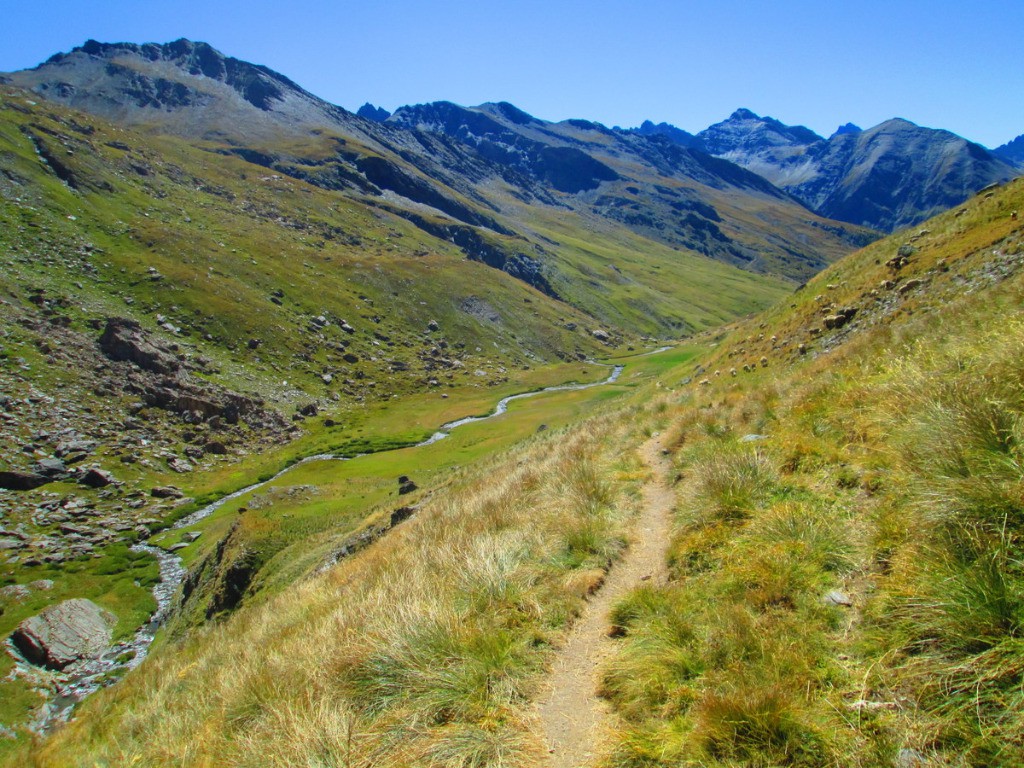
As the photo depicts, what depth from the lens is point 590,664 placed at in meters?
5.45

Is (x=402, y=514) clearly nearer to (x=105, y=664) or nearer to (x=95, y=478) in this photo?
(x=105, y=664)

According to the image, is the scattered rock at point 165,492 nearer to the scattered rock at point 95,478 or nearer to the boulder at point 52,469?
the scattered rock at point 95,478

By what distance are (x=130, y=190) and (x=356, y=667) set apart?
5172 inches

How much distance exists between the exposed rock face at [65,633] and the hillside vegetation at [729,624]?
2516cm

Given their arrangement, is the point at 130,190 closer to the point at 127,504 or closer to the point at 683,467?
the point at 127,504

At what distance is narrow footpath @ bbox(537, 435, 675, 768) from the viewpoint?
14.6 ft

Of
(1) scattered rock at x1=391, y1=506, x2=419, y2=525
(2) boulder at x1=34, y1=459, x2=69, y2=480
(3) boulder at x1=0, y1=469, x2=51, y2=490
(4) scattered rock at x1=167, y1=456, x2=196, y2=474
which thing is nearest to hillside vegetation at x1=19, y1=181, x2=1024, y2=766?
(1) scattered rock at x1=391, y1=506, x2=419, y2=525

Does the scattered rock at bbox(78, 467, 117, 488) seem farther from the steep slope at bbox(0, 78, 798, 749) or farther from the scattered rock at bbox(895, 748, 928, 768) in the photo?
the scattered rock at bbox(895, 748, 928, 768)

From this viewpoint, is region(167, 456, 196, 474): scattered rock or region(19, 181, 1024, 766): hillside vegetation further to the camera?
region(167, 456, 196, 474): scattered rock

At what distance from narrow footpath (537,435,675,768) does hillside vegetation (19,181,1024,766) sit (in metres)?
0.17

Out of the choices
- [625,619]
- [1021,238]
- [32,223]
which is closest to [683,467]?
[625,619]

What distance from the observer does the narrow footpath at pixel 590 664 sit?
4.45 meters

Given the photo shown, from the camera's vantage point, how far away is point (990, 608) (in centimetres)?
359

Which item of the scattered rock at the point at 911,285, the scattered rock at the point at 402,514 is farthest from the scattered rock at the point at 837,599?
the scattered rock at the point at 911,285
